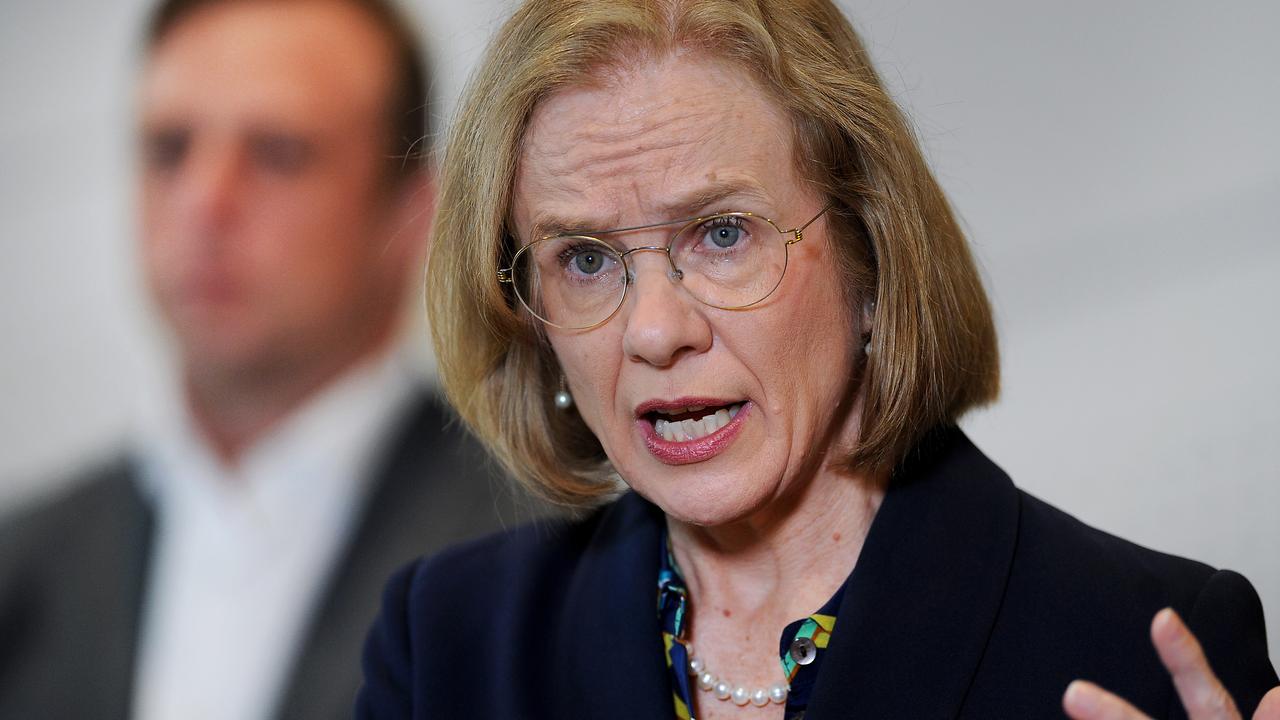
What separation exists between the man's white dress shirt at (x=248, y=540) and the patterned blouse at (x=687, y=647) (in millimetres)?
1418

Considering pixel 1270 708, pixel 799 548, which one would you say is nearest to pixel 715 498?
pixel 799 548

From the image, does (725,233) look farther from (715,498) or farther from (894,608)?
(894,608)

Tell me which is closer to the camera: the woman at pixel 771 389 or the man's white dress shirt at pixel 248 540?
the woman at pixel 771 389

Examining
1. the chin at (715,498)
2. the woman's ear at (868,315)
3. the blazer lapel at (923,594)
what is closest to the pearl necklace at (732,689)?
the blazer lapel at (923,594)

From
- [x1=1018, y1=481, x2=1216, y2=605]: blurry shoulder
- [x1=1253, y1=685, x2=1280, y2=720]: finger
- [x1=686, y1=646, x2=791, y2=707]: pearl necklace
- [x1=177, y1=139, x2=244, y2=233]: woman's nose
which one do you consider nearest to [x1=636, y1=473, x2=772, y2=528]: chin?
[x1=686, y1=646, x2=791, y2=707]: pearl necklace

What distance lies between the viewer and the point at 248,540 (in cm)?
308

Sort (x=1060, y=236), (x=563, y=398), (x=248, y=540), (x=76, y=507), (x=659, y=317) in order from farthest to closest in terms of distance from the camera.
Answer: (x=76, y=507) → (x=248, y=540) → (x=1060, y=236) → (x=563, y=398) → (x=659, y=317)

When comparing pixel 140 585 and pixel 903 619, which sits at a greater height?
pixel 903 619

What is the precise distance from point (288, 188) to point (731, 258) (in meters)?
1.85

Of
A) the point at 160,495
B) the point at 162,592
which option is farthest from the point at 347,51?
the point at 162,592

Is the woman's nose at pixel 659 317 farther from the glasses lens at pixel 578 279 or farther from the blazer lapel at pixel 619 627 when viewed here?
the blazer lapel at pixel 619 627

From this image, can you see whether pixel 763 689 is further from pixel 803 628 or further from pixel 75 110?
pixel 75 110

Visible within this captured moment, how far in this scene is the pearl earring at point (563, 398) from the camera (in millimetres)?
1920

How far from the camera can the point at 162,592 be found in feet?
9.98
